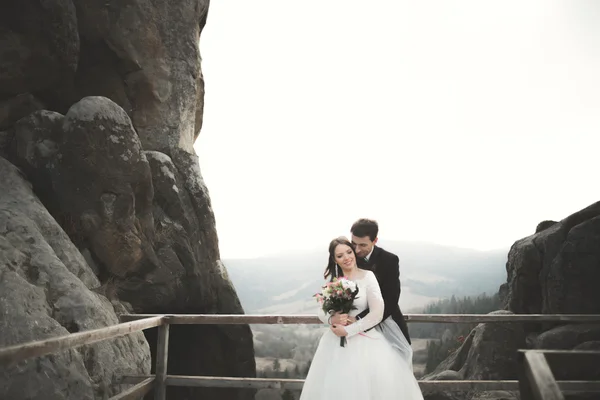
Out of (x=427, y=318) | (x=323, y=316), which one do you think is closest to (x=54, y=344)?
(x=323, y=316)

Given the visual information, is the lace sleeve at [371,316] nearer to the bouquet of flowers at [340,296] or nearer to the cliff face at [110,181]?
the bouquet of flowers at [340,296]

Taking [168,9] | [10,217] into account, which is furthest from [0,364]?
[168,9]

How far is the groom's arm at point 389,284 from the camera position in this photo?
139 inches

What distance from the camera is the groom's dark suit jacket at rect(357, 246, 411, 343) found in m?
3.53

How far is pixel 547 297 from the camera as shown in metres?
11.7

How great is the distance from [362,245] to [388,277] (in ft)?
1.12

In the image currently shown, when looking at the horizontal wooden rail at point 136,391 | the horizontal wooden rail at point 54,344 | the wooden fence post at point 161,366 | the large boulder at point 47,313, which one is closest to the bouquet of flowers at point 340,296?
the horizontal wooden rail at point 54,344

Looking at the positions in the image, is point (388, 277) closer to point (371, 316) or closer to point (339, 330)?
point (371, 316)

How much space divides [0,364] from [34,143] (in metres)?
8.10

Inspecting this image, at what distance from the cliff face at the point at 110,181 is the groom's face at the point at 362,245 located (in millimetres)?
3499

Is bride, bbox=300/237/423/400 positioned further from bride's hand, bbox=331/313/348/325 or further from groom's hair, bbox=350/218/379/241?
groom's hair, bbox=350/218/379/241

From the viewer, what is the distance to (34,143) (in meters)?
9.03

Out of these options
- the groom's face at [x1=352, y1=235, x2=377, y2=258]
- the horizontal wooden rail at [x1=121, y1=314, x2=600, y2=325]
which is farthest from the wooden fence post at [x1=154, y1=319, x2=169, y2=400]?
the groom's face at [x1=352, y1=235, x2=377, y2=258]

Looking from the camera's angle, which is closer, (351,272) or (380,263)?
(351,272)
